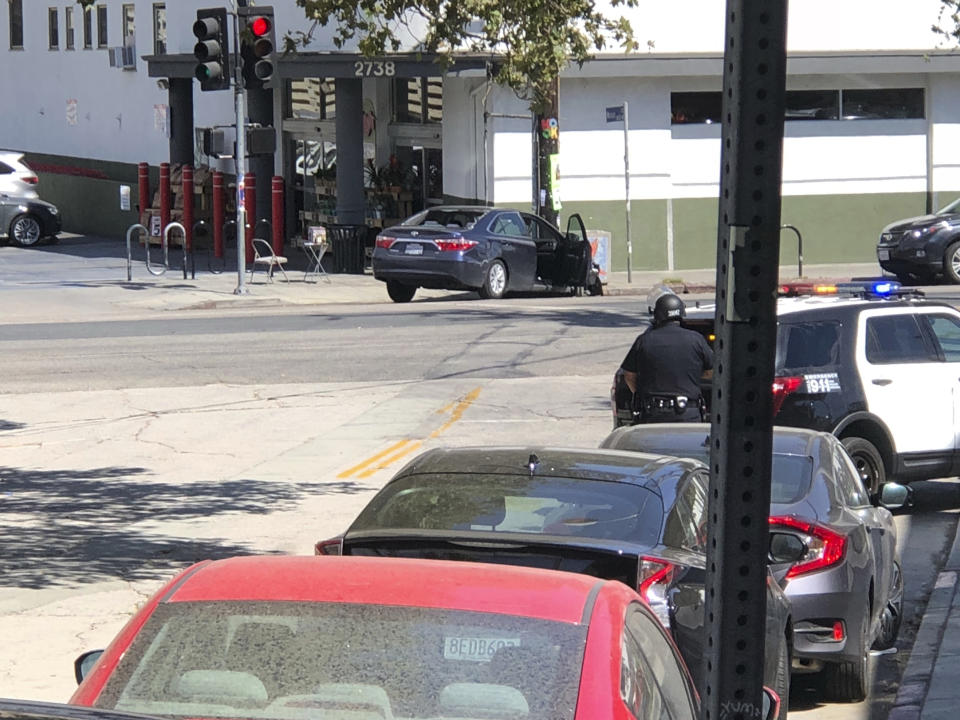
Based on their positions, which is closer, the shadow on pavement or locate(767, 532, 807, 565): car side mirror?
locate(767, 532, 807, 565): car side mirror

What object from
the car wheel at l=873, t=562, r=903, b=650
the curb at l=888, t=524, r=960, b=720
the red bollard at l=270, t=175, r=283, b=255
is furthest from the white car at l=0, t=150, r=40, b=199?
the car wheel at l=873, t=562, r=903, b=650

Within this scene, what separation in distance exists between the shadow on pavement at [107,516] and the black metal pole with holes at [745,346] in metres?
7.60

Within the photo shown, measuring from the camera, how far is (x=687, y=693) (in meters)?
4.84

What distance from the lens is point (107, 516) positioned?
11.9 metres

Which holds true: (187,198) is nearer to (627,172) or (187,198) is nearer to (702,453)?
(627,172)

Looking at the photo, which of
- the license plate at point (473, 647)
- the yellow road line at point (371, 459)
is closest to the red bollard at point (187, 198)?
the yellow road line at point (371, 459)

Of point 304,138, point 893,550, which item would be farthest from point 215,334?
point 304,138

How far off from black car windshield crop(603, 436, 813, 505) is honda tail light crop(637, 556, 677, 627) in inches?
86.4

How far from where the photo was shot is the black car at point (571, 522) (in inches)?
242

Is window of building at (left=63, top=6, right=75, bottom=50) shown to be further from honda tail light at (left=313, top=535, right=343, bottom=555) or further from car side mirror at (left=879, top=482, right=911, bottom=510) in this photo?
honda tail light at (left=313, top=535, right=343, bottom=555)

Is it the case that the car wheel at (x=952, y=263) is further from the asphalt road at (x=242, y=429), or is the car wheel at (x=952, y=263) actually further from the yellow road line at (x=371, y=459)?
the yellow road line at (x=371, y=459)

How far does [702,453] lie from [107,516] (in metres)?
5.01

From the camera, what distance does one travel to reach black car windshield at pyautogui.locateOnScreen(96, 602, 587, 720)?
155 inches

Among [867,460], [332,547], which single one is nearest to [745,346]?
[332,547]
